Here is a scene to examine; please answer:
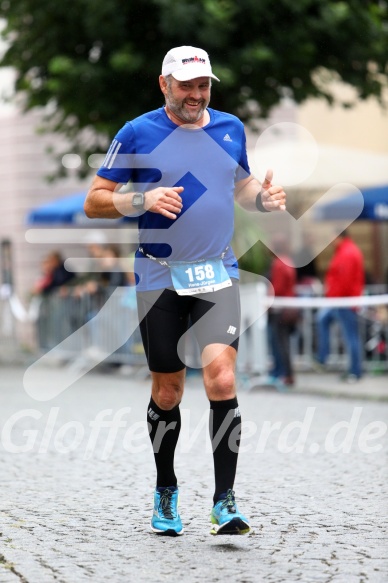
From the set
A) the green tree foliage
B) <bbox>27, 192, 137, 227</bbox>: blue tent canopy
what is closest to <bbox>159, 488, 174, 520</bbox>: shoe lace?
the green tree foliage

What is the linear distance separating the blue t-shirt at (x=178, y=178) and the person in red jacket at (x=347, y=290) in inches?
354

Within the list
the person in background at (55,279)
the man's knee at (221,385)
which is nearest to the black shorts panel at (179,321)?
the man's knee at (221,385)

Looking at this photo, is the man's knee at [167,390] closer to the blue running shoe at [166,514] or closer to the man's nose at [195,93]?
the blue running shoe at [166,514]

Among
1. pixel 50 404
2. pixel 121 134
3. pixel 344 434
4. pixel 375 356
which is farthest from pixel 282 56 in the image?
pixel 121 134

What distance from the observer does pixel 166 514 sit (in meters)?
5.54

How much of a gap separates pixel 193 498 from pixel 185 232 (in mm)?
1680

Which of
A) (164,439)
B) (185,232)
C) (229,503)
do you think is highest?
(185,232)

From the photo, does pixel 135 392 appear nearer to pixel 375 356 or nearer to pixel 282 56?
pixel 375 356

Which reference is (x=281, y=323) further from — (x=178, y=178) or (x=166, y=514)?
(x=178, y=178)

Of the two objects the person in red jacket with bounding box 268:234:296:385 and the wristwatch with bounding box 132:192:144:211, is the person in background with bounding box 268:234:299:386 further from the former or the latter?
the wristwatch with bounding box 132:192:144:211

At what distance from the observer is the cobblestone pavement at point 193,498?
191 inches

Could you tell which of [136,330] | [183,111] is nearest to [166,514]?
[183,111]

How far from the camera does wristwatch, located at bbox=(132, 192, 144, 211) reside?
5266 millimetres

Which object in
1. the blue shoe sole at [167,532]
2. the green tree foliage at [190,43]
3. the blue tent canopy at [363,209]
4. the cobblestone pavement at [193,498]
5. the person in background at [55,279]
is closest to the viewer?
the cobblestone pavement at [193,498]
